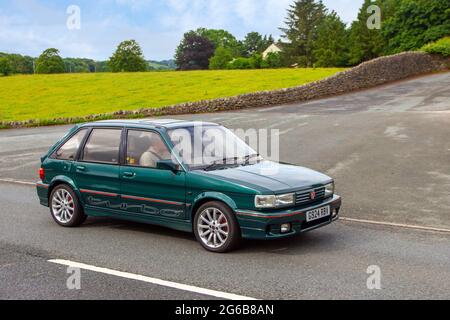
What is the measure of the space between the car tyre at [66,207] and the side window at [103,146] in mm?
656

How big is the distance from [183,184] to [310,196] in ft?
5.42

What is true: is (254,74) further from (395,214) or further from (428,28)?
(395,214)

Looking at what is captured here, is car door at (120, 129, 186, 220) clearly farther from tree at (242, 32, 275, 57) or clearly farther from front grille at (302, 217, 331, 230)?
tree at (242, 32, 275, 57)

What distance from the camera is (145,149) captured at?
303 inches

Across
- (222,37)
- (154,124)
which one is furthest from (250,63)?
(154,124)

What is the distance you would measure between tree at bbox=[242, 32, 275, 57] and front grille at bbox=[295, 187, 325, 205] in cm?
12804

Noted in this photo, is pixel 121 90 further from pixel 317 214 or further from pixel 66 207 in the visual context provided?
pixel 317 214

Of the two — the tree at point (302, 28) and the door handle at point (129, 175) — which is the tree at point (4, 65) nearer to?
the tree at point (302, 28)

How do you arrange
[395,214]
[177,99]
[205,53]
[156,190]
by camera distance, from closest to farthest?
[156,190]
[395,214]
[177,99]
[205,53]

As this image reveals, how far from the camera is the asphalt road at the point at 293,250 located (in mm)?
5477

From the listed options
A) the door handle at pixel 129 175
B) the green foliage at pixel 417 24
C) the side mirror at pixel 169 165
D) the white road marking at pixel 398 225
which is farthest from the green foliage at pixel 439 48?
the side mirror at pixel 169 165
